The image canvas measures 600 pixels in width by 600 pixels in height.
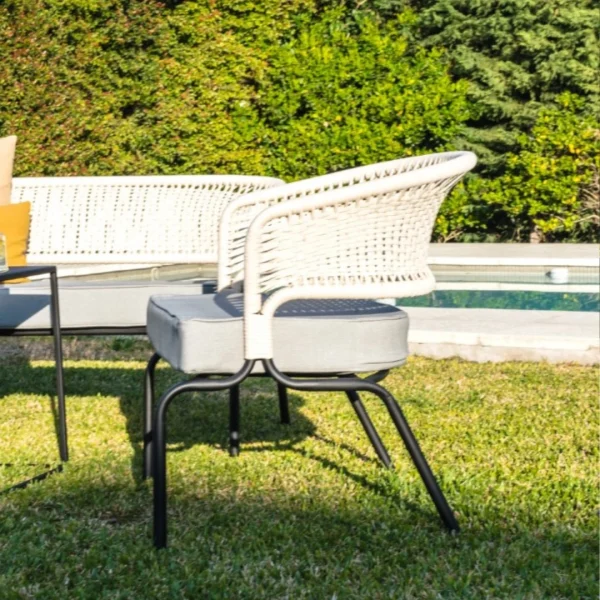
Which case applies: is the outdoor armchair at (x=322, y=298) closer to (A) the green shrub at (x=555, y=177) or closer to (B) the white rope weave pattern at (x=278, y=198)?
(B) the white rope weave pattern at (x=278, y=198)

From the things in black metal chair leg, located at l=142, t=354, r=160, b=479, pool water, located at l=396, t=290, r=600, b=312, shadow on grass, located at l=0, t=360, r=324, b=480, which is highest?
black metal chair leg, located at l=142, t=354, r=160, b=479

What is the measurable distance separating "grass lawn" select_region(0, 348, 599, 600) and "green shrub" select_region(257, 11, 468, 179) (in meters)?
6.40

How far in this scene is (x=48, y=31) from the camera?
8.49 meters

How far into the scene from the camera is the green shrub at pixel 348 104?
982cm

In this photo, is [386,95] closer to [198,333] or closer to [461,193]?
[461,193]

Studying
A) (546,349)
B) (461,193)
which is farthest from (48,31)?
(546,349)

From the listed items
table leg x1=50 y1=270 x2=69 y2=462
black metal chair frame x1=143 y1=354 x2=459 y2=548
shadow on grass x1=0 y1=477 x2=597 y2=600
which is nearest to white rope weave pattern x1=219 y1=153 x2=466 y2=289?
black metal chair frame x1=143 y1=354 x2=459 y2=548

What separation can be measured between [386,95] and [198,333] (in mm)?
8114

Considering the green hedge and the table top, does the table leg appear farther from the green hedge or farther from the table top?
the green hedge

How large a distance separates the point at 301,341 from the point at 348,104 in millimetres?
8003

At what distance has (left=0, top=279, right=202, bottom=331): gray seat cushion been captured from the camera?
3.00 metres

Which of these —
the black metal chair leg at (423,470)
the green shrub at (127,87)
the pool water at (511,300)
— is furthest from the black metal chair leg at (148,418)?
the green shrub at (127,87)

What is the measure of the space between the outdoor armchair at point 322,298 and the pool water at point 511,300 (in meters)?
4.68

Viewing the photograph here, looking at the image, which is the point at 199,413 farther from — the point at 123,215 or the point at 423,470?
the point at 423,470
